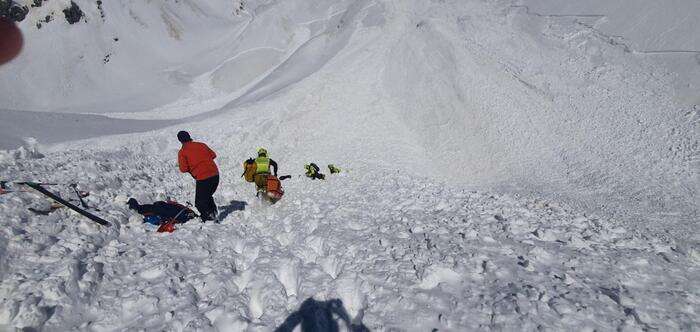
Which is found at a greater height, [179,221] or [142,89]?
[142,89]

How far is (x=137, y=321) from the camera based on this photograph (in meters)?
4.50

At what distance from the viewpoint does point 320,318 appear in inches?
186

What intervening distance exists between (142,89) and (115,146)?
20.1m

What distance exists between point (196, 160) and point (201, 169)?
0.22 m

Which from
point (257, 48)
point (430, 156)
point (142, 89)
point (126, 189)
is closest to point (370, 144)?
point (430, 156)

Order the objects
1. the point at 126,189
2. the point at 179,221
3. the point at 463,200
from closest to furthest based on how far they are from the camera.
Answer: the point at 179,221, the point at 463,200, the point at 126,189

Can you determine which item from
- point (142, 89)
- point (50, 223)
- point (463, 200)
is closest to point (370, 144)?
point (463, 200)

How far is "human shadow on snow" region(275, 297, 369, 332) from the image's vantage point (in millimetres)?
4586

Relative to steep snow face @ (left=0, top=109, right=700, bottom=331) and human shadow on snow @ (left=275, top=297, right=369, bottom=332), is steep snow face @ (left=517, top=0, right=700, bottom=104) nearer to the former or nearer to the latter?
steep snow face @ (left=0, top=109, right=700, bottom=331)

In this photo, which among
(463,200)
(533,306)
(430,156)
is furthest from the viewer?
(430,156)

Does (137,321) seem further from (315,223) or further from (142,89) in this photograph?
(142,89)

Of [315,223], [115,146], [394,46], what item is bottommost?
[315,223]

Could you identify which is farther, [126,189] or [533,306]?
[126,189]

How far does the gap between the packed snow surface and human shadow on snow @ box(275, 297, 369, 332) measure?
173 mm
